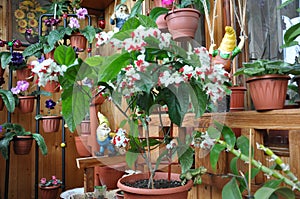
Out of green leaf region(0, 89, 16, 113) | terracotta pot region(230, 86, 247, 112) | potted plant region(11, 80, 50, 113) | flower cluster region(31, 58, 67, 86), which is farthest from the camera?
potted plant region(11, 80, 50, 113)

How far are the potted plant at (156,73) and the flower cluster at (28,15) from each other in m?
2.27

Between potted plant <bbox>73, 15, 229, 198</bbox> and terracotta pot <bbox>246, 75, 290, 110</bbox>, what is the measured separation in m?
0.22

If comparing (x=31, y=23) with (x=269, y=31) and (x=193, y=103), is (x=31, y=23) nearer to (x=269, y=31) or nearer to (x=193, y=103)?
(x=269, y=31)

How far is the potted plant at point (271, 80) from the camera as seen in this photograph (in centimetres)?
90

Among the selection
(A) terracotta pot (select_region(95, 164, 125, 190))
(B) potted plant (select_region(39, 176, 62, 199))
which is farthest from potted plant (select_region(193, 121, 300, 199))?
(B) potted plant (select_region(39, 176, 62, 199))

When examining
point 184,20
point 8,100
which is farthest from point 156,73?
point 8,100

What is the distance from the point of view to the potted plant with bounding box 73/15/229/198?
67cm

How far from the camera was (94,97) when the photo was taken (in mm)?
741

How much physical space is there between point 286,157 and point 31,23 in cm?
254

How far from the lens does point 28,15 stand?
2.74 meters

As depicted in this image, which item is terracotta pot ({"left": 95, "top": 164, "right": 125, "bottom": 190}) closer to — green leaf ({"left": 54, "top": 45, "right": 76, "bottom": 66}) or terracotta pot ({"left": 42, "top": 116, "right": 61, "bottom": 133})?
terracotta pot ({"left": 42, "top": 116, "right": 61, "bottom": 133})

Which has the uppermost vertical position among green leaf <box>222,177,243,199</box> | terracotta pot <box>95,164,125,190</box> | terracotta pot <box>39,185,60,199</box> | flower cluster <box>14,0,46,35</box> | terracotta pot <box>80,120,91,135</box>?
flower cluster <box>14,0,46,35</box>

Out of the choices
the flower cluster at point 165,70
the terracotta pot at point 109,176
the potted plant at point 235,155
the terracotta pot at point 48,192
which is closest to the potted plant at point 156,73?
the flower cluster at point 165,70

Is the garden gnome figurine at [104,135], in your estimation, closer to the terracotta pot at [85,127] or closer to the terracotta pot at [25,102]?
the terracotta pot at [85,127]
